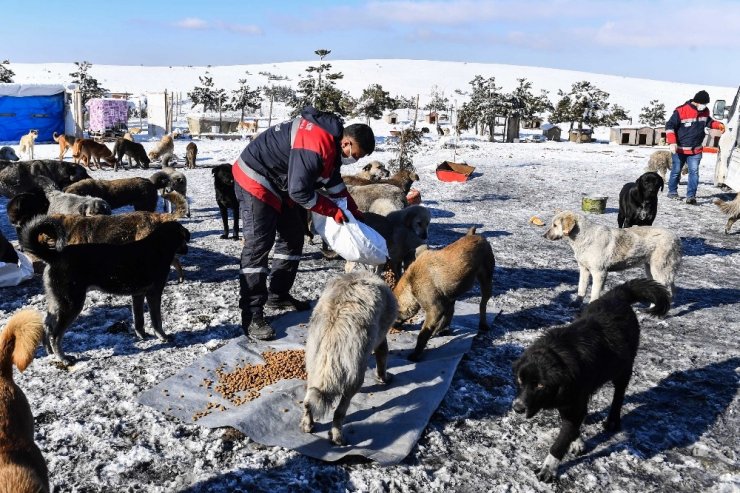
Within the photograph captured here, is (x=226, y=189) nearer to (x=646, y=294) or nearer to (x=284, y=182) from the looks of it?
(x=284, y=182)

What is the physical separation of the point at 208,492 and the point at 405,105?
1759 inches

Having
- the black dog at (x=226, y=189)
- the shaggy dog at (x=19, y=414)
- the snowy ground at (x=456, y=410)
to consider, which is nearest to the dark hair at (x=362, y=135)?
the snowy ground at (x=456, y=410)

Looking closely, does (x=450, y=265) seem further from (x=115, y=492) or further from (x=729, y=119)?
(x=729, y=119)

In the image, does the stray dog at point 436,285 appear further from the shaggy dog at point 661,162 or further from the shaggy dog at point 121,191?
the shaggy dog at point 661,162

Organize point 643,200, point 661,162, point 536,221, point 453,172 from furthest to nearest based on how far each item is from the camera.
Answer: point 453,172
point 661,162
point 536,221
point 643,200

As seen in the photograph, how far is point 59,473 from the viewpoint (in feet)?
9.95

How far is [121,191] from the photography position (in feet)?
28.9

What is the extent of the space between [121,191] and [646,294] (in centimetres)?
824

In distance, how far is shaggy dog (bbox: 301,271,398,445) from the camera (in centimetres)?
317

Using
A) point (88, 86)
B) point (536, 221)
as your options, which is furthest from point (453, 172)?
point (88, 86)

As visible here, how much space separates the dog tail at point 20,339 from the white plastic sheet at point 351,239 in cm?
251

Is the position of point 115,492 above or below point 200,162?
below

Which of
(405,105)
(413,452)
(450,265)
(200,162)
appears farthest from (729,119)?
(405,105)

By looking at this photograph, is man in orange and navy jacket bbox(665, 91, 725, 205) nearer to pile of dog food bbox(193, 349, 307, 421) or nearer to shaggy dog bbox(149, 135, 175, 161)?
pile of dog food bbox(193, 349, 307, 421)
